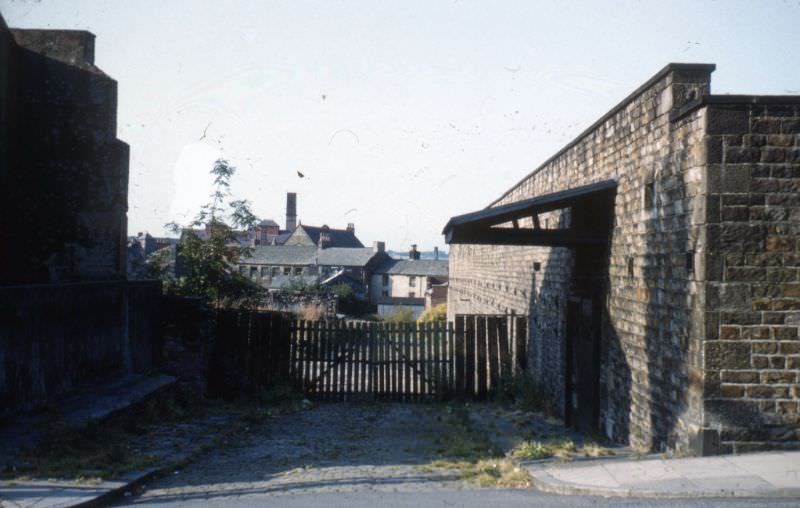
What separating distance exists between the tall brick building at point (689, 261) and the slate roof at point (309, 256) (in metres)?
51.9

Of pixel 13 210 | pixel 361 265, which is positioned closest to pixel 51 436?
pixel 13 210

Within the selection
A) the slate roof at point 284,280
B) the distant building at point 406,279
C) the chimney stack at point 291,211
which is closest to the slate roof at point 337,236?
the chimney stack at point 291,211

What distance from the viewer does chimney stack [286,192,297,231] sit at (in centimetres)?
8369

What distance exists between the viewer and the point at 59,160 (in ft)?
40.7

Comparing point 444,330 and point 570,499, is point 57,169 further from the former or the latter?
point 570,499

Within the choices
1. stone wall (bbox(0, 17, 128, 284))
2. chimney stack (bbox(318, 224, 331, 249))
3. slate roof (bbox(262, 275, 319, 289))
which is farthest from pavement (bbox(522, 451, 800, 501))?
chimney stack (bbox(318, 224, 331, 249))

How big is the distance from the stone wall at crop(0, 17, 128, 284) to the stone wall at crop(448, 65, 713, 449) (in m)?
8.92

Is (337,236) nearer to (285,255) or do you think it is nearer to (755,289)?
(285,255)

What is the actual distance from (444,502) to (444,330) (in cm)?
728

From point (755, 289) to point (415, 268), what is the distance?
182 feet

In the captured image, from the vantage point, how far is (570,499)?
17.5ft

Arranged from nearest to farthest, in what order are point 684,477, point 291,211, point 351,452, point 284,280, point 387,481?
point 684,477 → point 387,481 → point 351,452 → point 284,280 → point 291,211

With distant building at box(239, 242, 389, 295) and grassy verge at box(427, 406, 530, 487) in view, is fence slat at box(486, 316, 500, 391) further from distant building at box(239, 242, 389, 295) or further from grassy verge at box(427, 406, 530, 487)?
distant building at box(239, 242, 389, 295)

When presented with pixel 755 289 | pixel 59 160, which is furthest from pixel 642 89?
pixel 59 160
